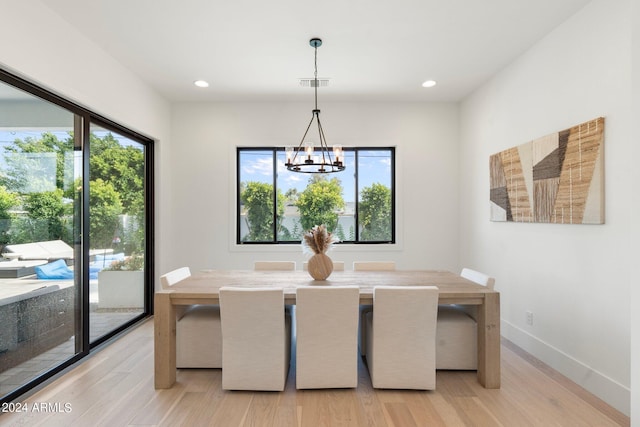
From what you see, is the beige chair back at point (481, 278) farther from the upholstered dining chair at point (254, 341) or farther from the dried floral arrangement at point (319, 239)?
the upholstered dining chair at point (254, 341)

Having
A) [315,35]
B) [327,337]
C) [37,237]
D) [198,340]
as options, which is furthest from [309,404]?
[315,35]

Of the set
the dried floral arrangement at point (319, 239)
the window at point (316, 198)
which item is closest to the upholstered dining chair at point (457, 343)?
the dried floral arrangement at point (319, 239)

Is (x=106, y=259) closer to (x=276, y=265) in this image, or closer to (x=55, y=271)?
(x=55, y=271)

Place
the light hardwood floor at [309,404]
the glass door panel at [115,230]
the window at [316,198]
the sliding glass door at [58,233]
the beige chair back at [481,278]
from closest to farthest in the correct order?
the light hardwood floor at [309,404], the sliding glass door at [58,233], the beige chair back at [481,278], the glass door panel at [115,230], the window at [316,198]

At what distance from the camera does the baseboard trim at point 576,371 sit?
2.24 meters

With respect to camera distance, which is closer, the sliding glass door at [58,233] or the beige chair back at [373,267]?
the sliding glass door at [58,233]

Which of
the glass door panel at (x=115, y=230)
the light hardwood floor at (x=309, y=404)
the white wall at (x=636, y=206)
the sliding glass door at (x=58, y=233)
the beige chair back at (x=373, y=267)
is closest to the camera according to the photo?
the white wall at (x=636, y=206)

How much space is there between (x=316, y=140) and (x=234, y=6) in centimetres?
235

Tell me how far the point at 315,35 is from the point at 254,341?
8.23 ft

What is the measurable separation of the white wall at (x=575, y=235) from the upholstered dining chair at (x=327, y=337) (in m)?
1.62

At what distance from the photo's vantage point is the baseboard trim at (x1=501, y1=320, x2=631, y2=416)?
88.0 inches

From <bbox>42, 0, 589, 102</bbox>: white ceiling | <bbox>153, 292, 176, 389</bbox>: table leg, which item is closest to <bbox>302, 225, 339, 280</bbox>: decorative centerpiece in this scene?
<bbox>153, 292, 176, 389</bbox>: table leg

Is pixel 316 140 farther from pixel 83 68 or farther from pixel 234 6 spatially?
pixel 83 68

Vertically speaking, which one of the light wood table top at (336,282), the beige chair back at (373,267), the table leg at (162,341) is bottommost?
the table leg at (162,341)
